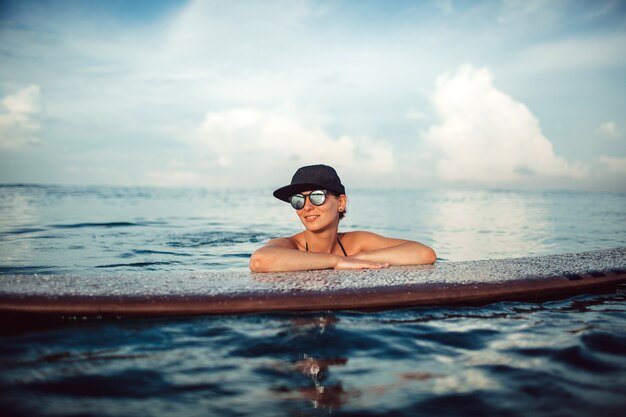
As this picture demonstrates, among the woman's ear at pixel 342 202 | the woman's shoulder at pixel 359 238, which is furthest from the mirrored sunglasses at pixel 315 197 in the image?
the woman's shoulder at pixel 359 238

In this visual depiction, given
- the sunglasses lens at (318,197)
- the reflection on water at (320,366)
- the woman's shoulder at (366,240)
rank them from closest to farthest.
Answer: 1. the reflection on water at (320,366)
2. the sunglasses lens at (318,197)
3. the woman's shoulder at (366,240)

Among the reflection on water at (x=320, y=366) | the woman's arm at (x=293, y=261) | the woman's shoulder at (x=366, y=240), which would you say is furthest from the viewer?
the woman's shoulder at (x=366, y=240)

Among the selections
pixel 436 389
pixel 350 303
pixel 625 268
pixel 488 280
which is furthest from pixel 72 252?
pixel 625 268

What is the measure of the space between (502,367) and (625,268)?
3.02m

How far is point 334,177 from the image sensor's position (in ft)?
14.0

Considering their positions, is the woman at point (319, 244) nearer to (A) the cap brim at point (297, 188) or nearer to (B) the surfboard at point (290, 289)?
(A) the cap brim at point (297, 188)

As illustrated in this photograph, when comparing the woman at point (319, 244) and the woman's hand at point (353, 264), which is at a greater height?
the woman at point (319, 244)

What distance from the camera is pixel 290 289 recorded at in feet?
10.8

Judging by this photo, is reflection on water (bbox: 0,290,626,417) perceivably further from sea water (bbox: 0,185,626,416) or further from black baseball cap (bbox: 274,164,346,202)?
black baseball cap (bbox: 274,164,346,202)

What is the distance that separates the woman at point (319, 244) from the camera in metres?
4.11

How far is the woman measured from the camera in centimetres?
411

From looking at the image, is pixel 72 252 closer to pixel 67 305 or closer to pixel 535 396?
pixel 67 305

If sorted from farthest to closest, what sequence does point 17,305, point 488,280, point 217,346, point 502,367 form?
point 488,280 → point 17,305 → point 217,346 → point 502,367

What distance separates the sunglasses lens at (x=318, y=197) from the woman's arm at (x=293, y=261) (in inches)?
19.5
